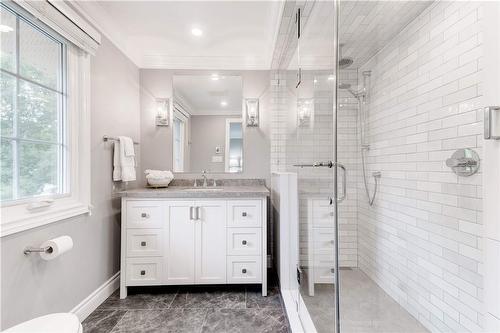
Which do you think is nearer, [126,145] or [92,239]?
[92,239]

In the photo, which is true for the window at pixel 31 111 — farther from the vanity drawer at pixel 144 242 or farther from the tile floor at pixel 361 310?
the tile floor at pixel 361 310

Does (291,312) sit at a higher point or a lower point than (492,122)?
lower

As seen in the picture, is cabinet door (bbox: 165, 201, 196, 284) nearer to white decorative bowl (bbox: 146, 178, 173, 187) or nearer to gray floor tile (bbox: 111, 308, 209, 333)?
gray floor tile (bbox: 111, 308, 209, 333)

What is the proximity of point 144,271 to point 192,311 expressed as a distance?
0.54 meters

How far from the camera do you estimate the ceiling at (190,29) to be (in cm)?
185

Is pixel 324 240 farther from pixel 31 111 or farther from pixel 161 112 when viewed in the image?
pixel 161 112

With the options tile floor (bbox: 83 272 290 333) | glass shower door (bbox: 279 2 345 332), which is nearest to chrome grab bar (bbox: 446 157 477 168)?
glass shower door (bbox: 279 2 345 332)

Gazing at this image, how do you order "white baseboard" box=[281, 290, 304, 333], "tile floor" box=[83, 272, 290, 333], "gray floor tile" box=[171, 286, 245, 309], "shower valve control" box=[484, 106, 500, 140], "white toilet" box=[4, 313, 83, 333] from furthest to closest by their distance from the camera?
"gray floor tile" box=[171, 286, 245, 309] < "tile floor" box=[83, 272, 290, 333] < "white baseboard" box=[281, 290, 304, 333] < "white toilet" box=[4, 313, 83, 333] < "shower valve control" box=[484, 106, 500, 140]

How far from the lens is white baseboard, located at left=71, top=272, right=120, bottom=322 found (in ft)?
5.50

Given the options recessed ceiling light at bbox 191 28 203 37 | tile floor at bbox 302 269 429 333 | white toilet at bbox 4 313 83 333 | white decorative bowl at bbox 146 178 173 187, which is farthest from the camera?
white decorative bowl at bbox 146 178 173 187

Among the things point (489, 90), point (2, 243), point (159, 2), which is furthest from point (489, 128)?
point (159, 2)

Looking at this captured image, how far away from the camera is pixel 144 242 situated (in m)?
2.01

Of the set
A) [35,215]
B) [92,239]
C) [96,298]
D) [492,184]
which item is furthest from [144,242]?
[492,184]

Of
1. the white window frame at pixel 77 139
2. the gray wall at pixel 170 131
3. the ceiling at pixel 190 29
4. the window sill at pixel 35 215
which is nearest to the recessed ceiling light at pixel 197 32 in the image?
the ceiling at pixel 190 29
